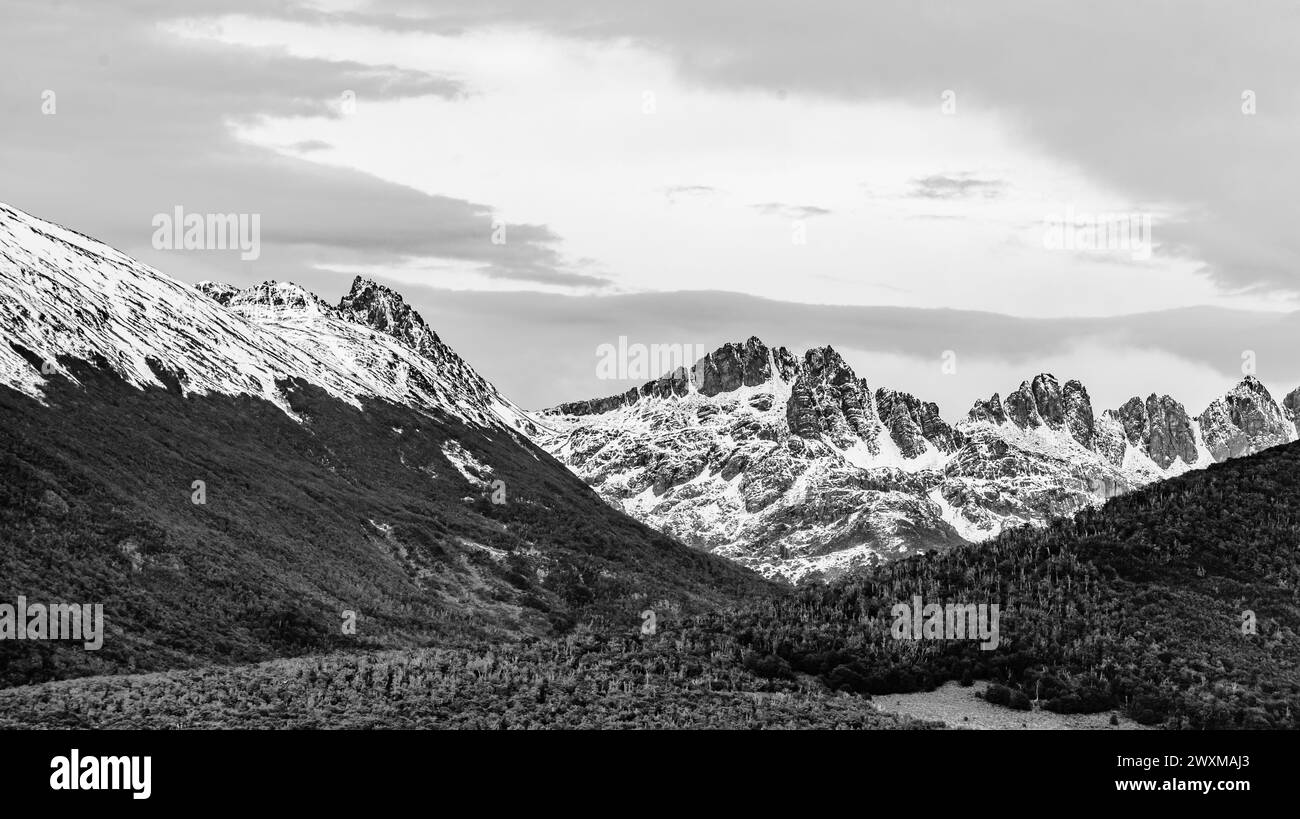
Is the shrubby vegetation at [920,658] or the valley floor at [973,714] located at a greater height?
the shrubby vegetation at [920,658]

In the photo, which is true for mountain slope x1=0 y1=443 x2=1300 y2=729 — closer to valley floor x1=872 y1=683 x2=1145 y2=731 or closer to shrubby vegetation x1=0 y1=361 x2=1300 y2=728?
shrubby vegetation x1=0 y1=361 x2=1300 y2=728

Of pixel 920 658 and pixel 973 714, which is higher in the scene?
pixel 920 658

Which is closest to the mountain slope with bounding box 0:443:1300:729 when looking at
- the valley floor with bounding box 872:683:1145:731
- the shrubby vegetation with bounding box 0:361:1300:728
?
the shrubby vegetation with bounding box 0:361:1300:728

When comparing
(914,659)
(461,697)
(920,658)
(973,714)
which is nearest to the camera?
(461,697)

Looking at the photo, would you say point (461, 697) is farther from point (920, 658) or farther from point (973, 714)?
point (920, 658)

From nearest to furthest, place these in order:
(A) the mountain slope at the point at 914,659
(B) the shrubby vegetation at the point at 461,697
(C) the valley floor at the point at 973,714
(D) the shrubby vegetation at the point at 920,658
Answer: (B) the shrubby vegetation at the point at 461,697
(A) the mountain slope at the point at 914,659
(D) the shrubby vegetation at the point at 920,658
(C) the valley floor at the point at 973,714

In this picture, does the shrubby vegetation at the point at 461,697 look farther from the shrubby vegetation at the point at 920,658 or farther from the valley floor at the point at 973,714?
the valley floor at the point at 973,714

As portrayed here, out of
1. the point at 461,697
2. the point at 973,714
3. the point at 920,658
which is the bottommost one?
the point at 973,714

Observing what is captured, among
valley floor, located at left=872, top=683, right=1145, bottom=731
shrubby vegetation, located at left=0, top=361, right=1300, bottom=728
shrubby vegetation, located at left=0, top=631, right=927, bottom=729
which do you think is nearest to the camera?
shrubby vegetation, located at left=0, top=631, right=927, bottom=729

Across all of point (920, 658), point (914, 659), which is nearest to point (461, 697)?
point (914, 659)

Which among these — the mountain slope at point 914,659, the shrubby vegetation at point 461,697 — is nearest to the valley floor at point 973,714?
the mountain slope at point 914,659

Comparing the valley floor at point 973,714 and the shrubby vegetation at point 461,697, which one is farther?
the valley floor at point 973,714
